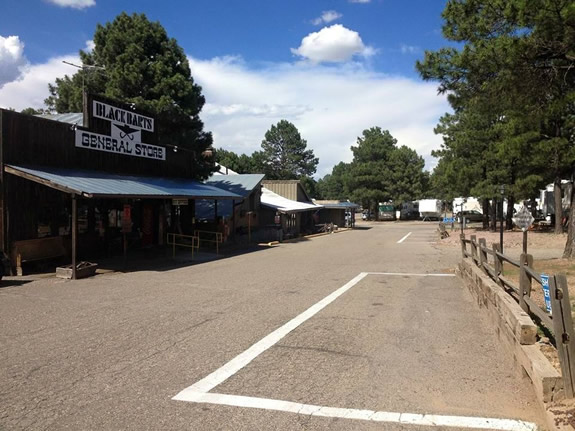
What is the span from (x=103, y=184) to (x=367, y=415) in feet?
42.5

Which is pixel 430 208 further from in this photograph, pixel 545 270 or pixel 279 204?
pixel 545 270

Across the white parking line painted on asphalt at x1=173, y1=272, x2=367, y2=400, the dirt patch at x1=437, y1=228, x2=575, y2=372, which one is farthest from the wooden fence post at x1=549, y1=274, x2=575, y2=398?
the white parking line painted on asphalt at x1=173, y1=272, x2=367, y2=400

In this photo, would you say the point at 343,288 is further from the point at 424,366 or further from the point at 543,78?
the point at 543,78

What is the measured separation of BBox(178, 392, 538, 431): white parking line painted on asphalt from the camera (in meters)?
4.20

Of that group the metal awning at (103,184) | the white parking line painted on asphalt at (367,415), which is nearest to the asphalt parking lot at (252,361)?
the white parking line painted on asphalt at (367,415)

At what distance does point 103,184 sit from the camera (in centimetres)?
1521

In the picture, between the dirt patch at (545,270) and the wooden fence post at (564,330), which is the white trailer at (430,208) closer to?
the dirt patch at (545,270)

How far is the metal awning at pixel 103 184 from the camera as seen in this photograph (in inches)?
522

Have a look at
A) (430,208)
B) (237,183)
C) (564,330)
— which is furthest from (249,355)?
(430,208)

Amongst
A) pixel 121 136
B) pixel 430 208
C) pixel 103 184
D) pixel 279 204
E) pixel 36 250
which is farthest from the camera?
pixel 430 208

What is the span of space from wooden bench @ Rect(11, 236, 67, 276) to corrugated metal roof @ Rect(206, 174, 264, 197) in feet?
49.0

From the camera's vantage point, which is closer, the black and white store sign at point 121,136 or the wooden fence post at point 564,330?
the wooden fence post at point 564,330

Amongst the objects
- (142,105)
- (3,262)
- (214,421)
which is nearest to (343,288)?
(214,421)

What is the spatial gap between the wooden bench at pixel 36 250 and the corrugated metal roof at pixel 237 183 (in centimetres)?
1493
